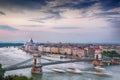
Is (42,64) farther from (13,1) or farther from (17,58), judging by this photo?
(13,1)

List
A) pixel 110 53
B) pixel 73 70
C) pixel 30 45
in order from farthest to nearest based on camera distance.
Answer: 1. pixel 110 53
2. pixel 30 45
3. pixel 73 70

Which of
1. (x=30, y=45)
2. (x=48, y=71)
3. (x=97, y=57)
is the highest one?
(x=30, y=45)

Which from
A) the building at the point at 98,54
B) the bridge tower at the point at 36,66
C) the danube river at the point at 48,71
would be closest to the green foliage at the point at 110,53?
the building at the point at 98,54

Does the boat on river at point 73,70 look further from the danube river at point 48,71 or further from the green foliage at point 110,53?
the green foliage at point 110,53

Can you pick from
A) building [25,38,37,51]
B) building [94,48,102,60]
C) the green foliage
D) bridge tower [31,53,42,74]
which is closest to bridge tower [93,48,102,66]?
building [94,48,102,60]

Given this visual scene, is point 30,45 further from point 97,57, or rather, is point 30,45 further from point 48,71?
point 97,57

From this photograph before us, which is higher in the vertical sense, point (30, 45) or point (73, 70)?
point (30, 45)

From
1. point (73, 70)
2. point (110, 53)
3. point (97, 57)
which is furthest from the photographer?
point (110, 53)

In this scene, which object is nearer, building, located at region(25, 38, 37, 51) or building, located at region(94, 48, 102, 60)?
building, located at region(25, 38, 37, 51)

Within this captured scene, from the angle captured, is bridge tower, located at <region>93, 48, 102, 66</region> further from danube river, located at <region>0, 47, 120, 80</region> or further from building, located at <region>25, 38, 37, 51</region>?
building, located at <region>25, 38, 37, 51</region>

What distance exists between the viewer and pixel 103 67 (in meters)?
5.63

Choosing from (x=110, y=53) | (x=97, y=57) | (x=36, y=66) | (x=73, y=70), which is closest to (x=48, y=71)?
(x=36, y=66)

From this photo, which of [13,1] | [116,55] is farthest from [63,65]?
[13,1]

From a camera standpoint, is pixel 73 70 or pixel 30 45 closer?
pixel 73 70
